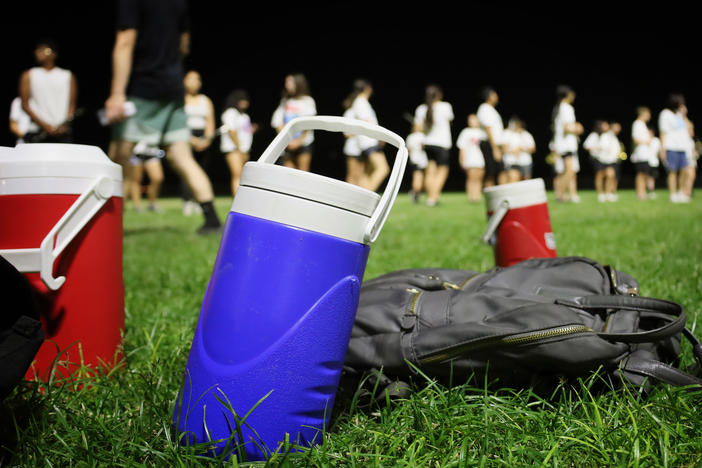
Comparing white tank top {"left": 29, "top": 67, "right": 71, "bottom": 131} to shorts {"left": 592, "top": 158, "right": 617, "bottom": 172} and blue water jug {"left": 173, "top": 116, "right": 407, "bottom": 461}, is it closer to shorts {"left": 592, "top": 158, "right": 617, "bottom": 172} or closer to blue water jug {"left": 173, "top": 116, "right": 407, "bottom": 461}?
blue water jug {"left": 173, "top": 116, "right": 407, "bottom": 461}

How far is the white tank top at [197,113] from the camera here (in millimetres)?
6629

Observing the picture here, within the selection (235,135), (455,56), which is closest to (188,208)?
(235,135)

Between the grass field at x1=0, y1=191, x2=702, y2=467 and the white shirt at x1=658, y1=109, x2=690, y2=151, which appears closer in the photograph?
the grass field at x1=0, y1=191, x2=702, y2=467

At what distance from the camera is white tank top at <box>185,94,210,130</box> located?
663 centimetres

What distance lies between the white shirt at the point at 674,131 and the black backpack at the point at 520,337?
312 inches

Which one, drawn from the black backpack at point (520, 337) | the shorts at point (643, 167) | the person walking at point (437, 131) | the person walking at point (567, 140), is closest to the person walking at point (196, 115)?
the person walking at point (437, 131)

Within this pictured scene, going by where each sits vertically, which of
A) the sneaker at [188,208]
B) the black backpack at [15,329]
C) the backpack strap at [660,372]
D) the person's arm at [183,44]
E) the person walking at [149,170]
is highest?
the person's arm at [183,44]

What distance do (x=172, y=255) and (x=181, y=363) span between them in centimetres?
192

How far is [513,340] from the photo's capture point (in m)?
1.11

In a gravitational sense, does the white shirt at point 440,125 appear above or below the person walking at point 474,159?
above

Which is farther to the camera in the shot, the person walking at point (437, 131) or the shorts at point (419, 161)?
the shorts at point (419, 161)

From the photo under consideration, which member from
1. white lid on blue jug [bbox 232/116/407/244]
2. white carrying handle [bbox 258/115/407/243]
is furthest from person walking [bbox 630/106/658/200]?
white lid on blue jug [bbox 232/116/407/244]

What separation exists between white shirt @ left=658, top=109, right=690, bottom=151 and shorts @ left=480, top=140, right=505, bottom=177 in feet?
7.50

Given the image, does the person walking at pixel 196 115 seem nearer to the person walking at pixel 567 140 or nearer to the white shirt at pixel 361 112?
the white shirt at pixel 361 112
